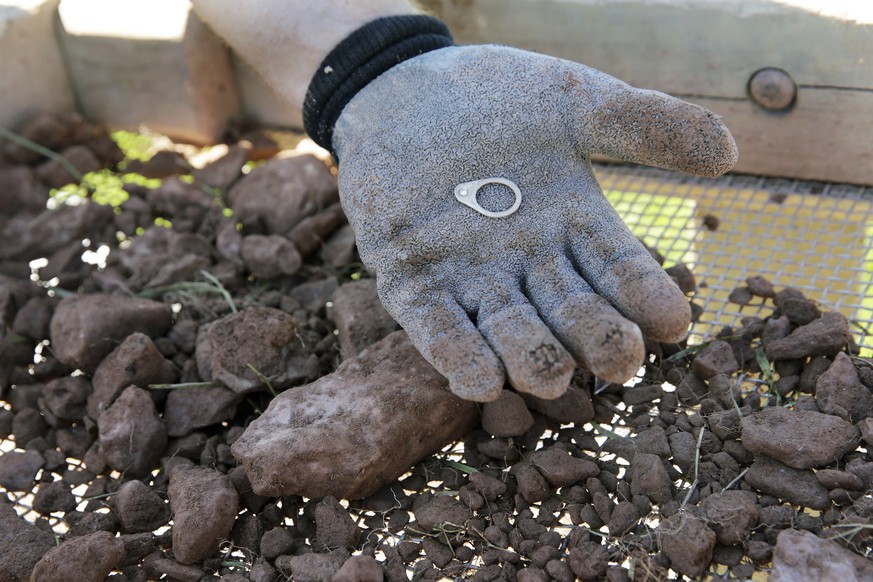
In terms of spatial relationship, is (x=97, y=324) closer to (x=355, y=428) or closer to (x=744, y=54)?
(x=355, y=428)

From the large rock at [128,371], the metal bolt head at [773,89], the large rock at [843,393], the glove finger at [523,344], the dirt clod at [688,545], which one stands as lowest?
the large rock at [128,371]

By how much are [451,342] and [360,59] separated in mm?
659

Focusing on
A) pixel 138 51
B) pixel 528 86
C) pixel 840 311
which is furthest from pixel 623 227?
pixel 138 51

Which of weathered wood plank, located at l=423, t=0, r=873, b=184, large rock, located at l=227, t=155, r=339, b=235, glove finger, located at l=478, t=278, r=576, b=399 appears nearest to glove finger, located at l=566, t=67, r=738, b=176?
glove finger, located at l=478, t=278, r=576, b=399

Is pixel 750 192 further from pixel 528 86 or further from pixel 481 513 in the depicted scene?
pixel 481 513

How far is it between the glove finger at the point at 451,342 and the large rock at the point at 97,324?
1.76 feet

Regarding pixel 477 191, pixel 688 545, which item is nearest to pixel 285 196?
pixel 477 191

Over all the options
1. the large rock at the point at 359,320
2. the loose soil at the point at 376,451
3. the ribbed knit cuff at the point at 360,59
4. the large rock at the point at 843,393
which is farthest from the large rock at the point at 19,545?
the large rock at the point at 843,393

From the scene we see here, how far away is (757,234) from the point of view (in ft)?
6.06

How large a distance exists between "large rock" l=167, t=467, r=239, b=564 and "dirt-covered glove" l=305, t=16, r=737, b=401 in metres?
0.35

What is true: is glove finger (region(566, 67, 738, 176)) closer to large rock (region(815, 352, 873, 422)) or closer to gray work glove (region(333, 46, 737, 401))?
gray work glove (region(333, 46, 737, 401))

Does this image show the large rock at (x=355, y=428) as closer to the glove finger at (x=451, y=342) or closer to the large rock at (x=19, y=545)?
the glove finger at (x=451, y=342)

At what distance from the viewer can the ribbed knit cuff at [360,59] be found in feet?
5.19

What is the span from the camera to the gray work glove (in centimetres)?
116
